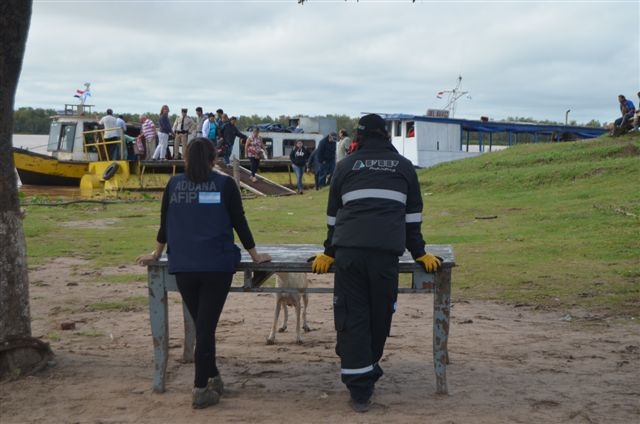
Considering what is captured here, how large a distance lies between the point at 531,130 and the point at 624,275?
35.1 m

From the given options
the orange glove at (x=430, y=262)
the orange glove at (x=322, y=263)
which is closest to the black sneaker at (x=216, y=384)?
the orange glove at (x=322, y=263)

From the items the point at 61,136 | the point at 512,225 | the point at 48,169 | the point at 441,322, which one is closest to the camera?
the point at 441,322

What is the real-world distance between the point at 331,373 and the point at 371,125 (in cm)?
199

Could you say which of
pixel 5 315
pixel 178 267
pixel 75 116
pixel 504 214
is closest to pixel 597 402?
pixel 178 267

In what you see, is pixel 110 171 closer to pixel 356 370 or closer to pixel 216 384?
pixel 216 384

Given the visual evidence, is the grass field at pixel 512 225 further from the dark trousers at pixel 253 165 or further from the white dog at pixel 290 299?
the dark trousers at pixel 253 165

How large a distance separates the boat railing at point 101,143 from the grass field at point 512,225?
3.38 m

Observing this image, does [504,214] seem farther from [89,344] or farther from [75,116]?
[75,116]

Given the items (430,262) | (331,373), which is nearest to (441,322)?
(430,262)

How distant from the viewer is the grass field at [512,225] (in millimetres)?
10633

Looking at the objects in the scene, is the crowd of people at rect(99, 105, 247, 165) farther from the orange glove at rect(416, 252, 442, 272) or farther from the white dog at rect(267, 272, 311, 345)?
the orange glove at rect(416, 252, 442, 272)

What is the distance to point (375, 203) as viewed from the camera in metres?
5.71

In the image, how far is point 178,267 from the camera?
18.6ft

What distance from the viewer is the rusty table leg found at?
5.92m
